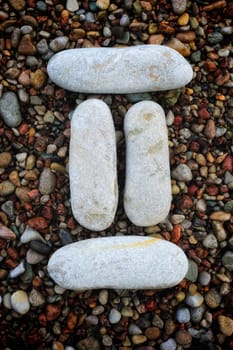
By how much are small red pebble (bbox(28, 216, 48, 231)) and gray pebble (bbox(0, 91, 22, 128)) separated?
330 millimetres

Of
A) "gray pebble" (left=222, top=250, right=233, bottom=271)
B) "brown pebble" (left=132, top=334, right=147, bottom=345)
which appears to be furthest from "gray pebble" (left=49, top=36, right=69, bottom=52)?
"brown pebble" (left=132, top=334, right=147, bottom=345)

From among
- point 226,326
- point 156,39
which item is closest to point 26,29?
point 156,39

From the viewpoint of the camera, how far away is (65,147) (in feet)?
4.64

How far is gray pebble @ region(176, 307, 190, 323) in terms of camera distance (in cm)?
139

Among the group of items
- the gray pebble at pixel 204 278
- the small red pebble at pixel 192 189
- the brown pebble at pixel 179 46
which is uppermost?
the brown pebble at pixel 179 46

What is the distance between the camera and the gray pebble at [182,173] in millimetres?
1404

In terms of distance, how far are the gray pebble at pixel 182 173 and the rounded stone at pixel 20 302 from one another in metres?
0.66

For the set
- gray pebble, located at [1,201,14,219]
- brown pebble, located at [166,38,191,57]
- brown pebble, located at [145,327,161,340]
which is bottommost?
brown pebble, located at [145,327,161,340]

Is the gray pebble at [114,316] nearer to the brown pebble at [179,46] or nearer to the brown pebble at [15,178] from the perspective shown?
the brown pebble at [15,178]

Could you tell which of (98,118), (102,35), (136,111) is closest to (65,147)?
(98,118)

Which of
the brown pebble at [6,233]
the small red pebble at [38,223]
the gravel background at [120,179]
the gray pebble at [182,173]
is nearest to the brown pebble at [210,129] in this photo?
the gravel background at [120,179]

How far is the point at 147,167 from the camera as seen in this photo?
4.36ft

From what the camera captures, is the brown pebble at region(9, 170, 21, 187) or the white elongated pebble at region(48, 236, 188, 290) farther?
the brown pebble at region(9, 170, 21, 187)

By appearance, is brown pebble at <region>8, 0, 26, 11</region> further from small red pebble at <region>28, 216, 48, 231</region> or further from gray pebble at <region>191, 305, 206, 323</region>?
gray pebble at <region>191, 305, 206, 323</region>
